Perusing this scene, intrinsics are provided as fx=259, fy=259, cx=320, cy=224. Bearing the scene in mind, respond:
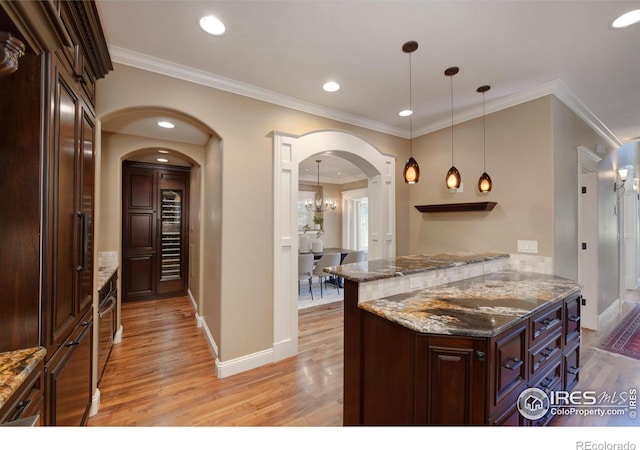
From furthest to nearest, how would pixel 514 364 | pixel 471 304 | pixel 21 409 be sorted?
pixel 471 304, pixel 514 364, pixel 21 409

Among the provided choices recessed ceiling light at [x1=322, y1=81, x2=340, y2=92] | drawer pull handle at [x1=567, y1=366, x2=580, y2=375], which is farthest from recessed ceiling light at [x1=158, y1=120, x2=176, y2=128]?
drawer pull handle at [x1=567, y1=366, x2=580, y2=375]

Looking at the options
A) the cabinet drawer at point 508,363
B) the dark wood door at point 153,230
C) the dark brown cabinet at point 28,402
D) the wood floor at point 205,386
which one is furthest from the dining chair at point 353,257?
the dark brown cabinet at point 28,402

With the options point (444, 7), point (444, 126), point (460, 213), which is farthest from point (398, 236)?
point (444, 7)

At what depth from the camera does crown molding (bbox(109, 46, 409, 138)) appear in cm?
209

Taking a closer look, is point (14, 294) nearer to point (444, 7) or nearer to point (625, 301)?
point (444, 7)

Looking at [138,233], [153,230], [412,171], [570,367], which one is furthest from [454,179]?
[138,233]

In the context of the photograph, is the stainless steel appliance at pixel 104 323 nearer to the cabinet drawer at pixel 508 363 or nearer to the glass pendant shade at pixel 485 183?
the cabinet drawer at pixel 508 363

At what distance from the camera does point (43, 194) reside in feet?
3.72

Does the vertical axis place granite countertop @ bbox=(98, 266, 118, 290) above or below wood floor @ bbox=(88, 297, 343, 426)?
above

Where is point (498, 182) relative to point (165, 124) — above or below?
below

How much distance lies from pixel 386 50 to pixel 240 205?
6.08 feet

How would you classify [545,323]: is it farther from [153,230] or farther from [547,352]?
[153,230]

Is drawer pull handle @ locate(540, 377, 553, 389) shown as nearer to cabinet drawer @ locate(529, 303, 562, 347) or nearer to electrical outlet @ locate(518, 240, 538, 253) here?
cabinet drawer @ locate(529, 303, 562, 347)

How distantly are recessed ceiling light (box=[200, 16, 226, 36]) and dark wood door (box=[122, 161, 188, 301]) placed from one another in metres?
3.59
